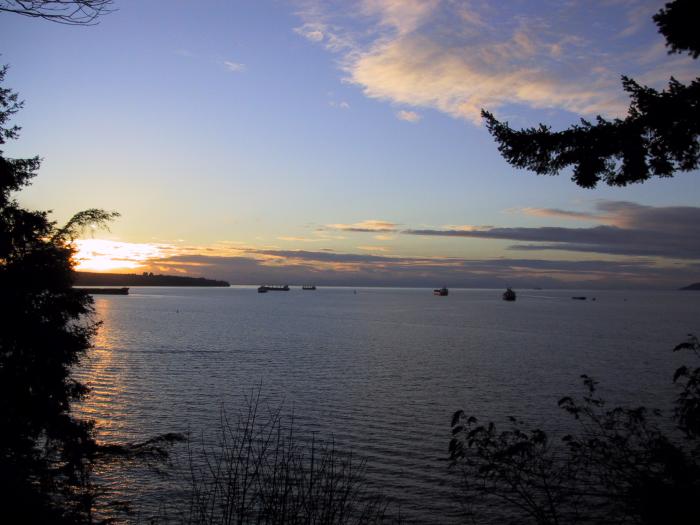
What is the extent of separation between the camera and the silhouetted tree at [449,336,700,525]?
9172 mm

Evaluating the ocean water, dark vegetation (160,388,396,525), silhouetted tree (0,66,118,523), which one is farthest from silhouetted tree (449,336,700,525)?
silhouetted tree (0,66,118,523)

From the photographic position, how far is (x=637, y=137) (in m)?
Result: 6.94

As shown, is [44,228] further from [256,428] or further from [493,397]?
[493,397]

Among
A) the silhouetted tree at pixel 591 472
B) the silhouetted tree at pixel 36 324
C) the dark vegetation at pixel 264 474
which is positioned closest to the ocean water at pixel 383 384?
the dark vegetation at pixel 264 474

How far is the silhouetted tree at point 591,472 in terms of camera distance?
9.17 metres

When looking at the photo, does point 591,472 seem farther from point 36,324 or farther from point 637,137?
point 36,324

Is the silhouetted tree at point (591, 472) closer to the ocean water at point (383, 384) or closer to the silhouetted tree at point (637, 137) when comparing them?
the ocean water at point (383, 384)

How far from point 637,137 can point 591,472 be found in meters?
14.3

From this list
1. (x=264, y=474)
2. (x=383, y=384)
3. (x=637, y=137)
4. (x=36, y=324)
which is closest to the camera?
(x=637, y=137)

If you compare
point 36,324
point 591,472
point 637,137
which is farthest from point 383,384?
point 637,137

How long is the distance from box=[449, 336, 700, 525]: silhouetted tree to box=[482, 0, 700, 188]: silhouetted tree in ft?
14.9

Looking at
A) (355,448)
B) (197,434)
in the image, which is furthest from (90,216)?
(355,448)

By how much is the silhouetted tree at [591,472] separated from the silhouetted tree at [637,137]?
178 inches

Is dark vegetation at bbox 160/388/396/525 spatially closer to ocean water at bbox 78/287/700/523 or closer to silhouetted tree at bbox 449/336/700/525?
ocean water at bbox 78/287/700/523
